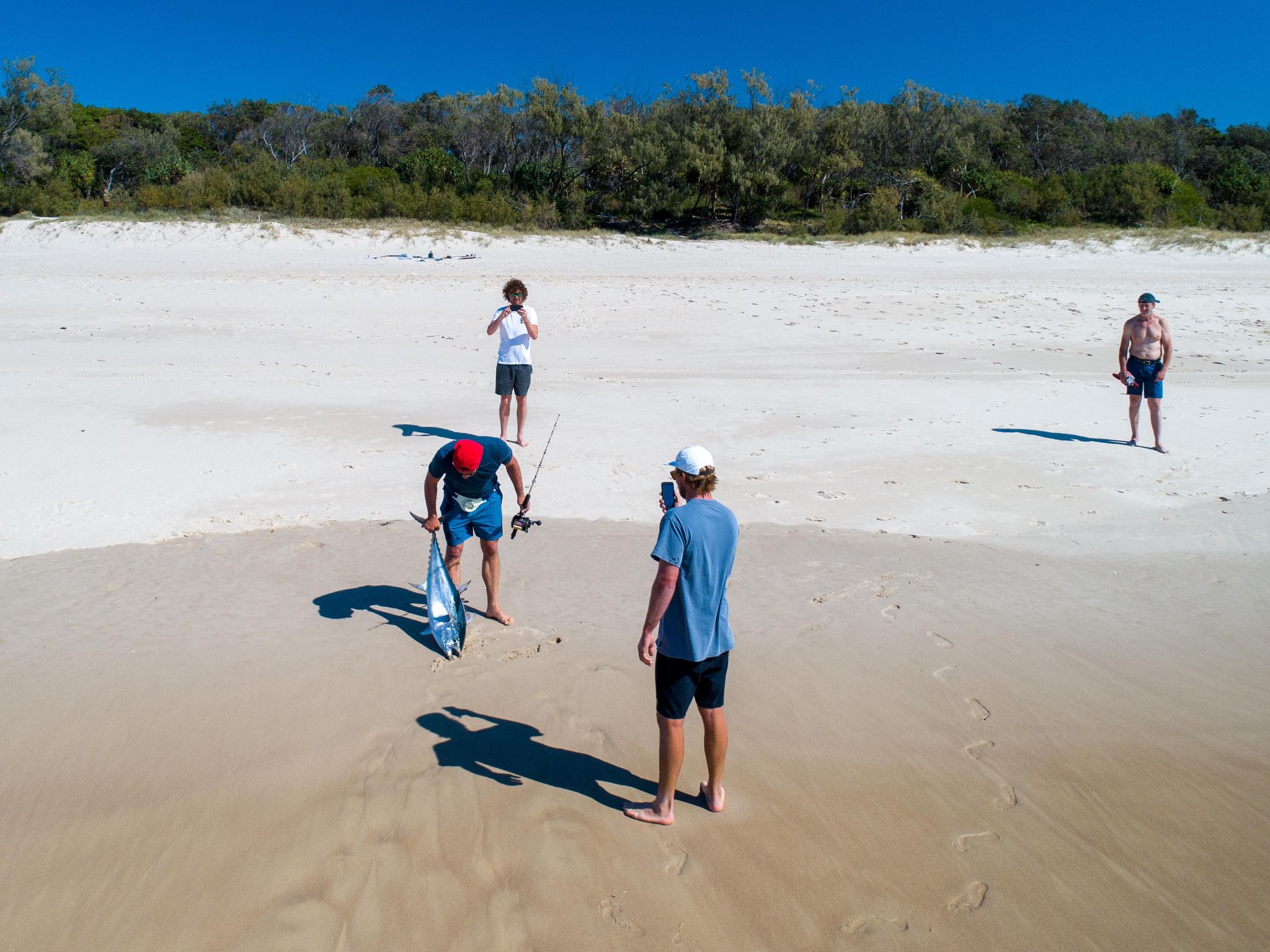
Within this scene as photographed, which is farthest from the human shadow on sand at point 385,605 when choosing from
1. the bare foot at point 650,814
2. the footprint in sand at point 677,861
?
the footprint in sand at point 677,861

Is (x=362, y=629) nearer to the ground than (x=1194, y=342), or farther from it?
nearer to the ground

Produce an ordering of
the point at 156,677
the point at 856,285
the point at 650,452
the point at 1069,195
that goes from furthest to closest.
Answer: the point at 1069,195
the point at 856,285
the point at 650,452
the point at 156,677

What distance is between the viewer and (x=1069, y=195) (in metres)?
28.8

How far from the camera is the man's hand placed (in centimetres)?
337

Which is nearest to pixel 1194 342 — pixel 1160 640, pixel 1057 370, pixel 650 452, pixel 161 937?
pixel 1057 370

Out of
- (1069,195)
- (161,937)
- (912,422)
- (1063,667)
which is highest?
(1069,195)

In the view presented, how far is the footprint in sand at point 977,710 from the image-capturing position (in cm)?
442

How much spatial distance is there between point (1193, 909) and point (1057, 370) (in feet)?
37.2

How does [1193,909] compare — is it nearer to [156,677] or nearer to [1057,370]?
[156,677]

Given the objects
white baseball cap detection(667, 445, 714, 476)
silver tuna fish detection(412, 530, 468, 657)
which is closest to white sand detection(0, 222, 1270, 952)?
silver tuna fish detection(412, 530, 468, 657)

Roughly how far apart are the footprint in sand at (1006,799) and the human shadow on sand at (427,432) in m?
6.66

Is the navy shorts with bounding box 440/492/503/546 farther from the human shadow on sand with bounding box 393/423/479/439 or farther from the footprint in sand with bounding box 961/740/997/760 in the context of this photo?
the human shadow on sand with bounding box 393/423/479/439

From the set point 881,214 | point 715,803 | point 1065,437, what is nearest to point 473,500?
point 715,803

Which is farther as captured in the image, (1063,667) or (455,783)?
(1063,667)
